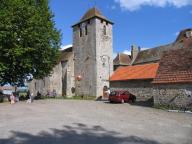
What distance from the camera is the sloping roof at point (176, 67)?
25.1m

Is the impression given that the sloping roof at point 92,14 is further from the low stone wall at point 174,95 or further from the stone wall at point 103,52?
the low stone wall at point 174,95

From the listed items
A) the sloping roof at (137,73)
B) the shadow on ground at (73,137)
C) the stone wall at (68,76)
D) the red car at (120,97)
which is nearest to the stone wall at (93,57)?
the stone wall at (68,76)

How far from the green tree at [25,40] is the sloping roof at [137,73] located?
30.7 ft

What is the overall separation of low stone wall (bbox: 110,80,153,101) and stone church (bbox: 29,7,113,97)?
1122 centimetres

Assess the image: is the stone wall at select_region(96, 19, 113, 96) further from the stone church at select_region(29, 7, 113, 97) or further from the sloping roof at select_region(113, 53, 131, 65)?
the sloping roof at select_region(113, 53, 131, 65)

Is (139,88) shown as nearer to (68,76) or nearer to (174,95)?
(174,95)

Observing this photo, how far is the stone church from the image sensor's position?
5159 centimetres

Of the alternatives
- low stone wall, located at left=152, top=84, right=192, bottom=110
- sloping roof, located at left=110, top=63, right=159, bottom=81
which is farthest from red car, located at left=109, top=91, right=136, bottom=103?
low stone wall, located at left=152, top=84, right=192, bottom=110

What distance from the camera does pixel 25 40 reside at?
3247 centimetres

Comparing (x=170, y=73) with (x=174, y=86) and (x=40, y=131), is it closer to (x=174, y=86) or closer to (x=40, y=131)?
(x=174, y=86)

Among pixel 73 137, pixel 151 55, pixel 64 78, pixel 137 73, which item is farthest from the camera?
pixel 151 55

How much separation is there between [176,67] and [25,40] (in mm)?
15183

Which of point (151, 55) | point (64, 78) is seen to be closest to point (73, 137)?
point (64, 78)

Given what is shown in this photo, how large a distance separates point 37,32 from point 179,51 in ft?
47.9
